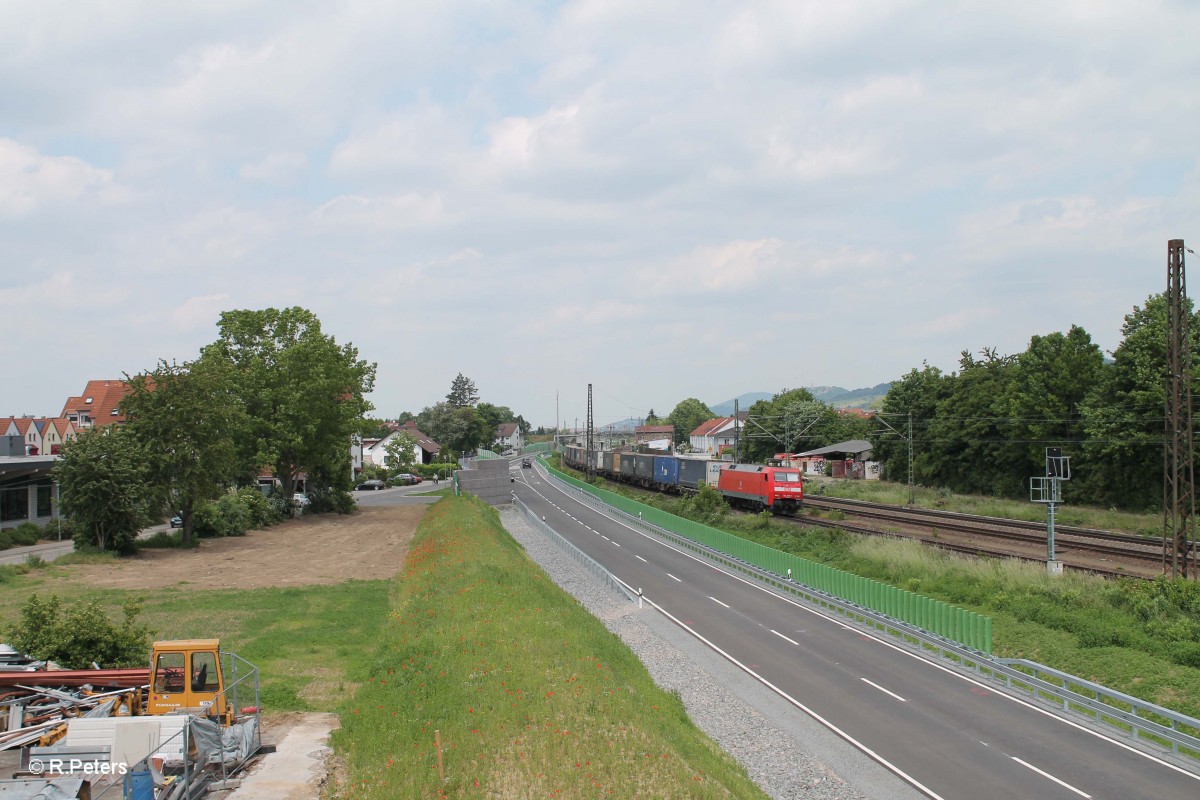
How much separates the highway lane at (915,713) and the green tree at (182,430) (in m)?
28.3

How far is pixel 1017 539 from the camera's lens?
44812 millimetres

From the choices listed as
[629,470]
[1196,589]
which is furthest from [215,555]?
[629,470]

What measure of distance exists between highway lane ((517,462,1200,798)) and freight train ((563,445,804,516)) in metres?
22.6

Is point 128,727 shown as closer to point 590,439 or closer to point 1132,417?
point 1132,417

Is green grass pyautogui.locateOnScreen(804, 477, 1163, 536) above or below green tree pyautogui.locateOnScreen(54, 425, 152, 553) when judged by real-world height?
below

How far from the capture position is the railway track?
123 ft

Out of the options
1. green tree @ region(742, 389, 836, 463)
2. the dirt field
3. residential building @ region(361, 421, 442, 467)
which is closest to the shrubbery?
the dirt field

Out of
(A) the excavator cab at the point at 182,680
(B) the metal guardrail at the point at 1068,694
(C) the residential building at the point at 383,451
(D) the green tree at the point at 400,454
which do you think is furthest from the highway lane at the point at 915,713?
(C) the residential building at the point at 383,451

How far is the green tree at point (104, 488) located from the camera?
141ft

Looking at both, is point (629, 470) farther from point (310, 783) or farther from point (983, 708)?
point (310, 783)

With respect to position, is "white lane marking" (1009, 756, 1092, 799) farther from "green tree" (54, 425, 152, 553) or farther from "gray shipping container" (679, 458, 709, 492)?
"gray shipping container" (679, 458, 709, 492)

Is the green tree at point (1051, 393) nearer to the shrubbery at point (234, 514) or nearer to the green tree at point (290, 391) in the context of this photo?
the green tree at point (290, 391)

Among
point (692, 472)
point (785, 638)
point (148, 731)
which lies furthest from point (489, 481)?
point (148, 731)

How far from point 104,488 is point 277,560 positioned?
9218 mm
